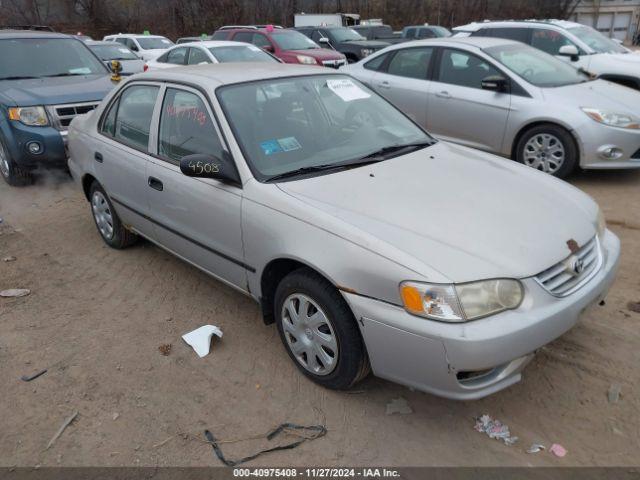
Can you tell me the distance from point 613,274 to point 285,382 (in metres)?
1.94

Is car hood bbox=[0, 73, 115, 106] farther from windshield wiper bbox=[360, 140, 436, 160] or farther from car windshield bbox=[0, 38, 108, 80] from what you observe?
windshield wiper bbox=[360, 140, 436, 160]

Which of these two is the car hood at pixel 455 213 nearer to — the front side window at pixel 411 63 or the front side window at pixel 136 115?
the front side window at pixel 136 115

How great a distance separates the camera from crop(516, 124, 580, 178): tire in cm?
570

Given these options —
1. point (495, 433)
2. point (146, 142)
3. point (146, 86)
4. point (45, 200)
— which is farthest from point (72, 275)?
point (495, 433)

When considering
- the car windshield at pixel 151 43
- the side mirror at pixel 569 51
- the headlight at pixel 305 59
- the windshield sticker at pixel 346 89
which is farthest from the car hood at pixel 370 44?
the windshield sticker at pixel 346 89

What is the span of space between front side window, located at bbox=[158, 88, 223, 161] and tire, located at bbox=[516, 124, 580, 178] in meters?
4.09

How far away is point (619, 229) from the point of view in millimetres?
4707

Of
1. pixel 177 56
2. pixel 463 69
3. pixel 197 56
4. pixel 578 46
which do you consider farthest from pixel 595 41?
pixel 177 56

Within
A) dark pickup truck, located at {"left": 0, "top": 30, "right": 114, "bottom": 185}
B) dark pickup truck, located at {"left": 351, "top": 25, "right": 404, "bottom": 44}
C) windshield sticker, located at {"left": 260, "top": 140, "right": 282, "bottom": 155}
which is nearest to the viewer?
windshield sticker, located at {"left": 260, "top": 140, "right": 282, "bottom": 155}

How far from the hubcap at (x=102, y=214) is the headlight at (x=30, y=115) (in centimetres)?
204

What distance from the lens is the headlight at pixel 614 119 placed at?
555 cm

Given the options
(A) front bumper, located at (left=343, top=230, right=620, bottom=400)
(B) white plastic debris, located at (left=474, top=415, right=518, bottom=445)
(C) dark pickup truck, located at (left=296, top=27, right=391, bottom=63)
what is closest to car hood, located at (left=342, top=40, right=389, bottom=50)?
(C) dark pickup truck, located at (left=296, top=27, right=391, bottom=63)

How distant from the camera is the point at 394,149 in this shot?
11.5 feet

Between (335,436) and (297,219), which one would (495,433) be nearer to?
(335,436)
